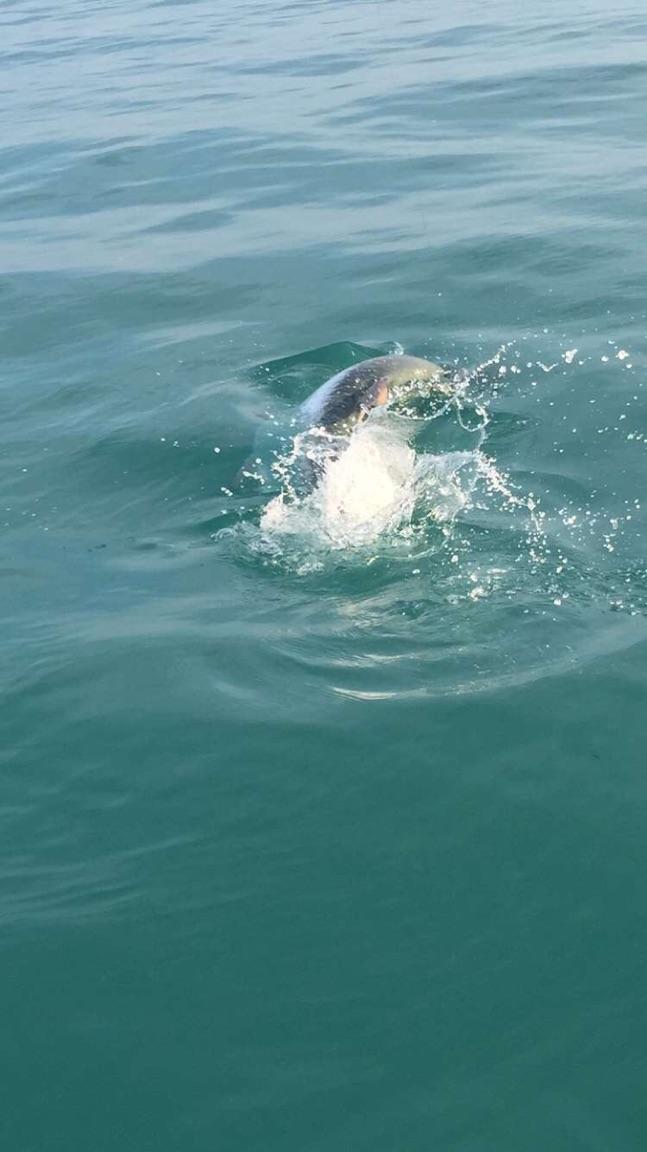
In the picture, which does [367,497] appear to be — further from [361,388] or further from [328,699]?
[328,699]

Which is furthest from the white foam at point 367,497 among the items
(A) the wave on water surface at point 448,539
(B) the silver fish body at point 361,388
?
(B) the silver fish body at point 361,388

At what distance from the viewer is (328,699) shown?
19.3ft

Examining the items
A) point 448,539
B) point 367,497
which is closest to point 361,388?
point 367,497

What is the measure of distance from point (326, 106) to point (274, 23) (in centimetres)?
854

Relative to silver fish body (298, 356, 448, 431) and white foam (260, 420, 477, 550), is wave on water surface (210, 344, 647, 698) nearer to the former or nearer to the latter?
white foam (260, 420, 477, 550)

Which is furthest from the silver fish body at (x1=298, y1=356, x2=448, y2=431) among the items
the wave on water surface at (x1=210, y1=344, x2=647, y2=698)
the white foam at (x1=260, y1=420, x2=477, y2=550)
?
the white foam at (x1=260, y1=420, x2=477, y2=550)

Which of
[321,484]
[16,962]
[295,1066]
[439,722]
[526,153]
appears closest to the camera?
[295,1066]

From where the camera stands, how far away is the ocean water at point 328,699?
422cm

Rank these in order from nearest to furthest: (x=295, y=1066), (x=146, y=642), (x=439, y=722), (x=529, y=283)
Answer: (x=295, y=1066)
(x=439, y=722)
(x=146, y=642)
(x=529, y=283)

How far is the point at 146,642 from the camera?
6531 mm

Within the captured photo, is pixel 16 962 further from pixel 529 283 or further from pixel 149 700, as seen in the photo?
pixel 529 283

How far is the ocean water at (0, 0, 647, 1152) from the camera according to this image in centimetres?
422

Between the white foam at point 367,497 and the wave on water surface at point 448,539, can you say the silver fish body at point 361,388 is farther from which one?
the white foam at point 367,497

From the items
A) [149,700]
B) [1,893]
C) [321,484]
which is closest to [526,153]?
[321,484]
